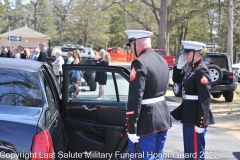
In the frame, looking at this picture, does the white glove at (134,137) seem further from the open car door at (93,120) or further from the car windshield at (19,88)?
the open car door at (93,120)

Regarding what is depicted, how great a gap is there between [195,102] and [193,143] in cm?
50

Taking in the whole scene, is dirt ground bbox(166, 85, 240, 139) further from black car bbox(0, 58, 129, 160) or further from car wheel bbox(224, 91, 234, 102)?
black car bbox(0, 58, 129, 160)

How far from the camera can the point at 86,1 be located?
49188 mm

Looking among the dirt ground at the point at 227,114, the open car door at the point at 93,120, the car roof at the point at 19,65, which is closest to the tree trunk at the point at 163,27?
the dirt ground at the point at 227,114

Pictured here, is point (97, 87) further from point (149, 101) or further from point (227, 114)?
point (227, 114)

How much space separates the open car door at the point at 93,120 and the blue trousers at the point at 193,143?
30.3 inches

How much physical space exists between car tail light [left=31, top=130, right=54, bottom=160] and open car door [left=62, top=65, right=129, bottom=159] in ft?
5.68

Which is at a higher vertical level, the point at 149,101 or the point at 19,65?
the point at 19,65

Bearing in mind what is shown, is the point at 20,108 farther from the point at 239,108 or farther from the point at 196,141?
the point at 239,108

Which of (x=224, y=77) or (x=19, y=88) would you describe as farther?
(x=224, y=77)

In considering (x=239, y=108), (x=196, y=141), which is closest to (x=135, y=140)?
(x=196, y=141)

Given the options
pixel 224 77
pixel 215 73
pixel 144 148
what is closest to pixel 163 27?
pixel 224 77

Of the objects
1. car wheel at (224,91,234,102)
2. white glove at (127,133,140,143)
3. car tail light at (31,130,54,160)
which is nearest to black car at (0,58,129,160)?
car tail light at (31,130,54,160)

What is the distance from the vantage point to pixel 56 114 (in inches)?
150
